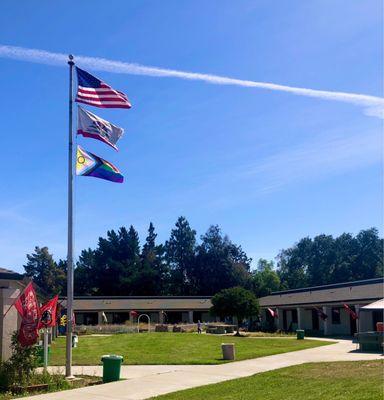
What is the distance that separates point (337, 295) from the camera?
4738cm

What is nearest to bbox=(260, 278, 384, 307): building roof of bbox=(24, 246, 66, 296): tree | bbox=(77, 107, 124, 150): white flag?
bbox=(77, 107, 124, 150): white flag

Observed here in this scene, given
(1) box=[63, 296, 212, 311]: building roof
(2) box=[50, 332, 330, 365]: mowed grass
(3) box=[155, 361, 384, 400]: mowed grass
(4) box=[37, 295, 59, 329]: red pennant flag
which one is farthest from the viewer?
(1) box=[63, 296, 212, 311]: building roof

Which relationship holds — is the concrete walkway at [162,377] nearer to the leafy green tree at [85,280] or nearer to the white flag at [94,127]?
the white flag at [94,127]

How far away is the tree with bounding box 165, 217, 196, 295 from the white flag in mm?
88535

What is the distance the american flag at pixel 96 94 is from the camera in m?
17.6

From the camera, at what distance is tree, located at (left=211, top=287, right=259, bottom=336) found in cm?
4844

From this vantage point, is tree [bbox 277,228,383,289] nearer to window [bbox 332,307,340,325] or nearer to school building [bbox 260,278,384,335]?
school building [bbox 260,278,384,335]

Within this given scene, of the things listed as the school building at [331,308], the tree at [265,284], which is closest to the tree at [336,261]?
the tree at [265,284]

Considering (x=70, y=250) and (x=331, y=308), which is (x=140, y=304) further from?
(x=70, y=250)

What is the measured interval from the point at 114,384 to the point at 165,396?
2.78 meters

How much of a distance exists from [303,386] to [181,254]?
101 meters


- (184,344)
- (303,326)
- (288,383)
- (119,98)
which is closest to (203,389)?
(288,383)

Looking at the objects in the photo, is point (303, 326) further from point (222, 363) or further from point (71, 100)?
point (71, 100)

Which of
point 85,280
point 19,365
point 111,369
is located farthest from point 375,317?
point 85,280
